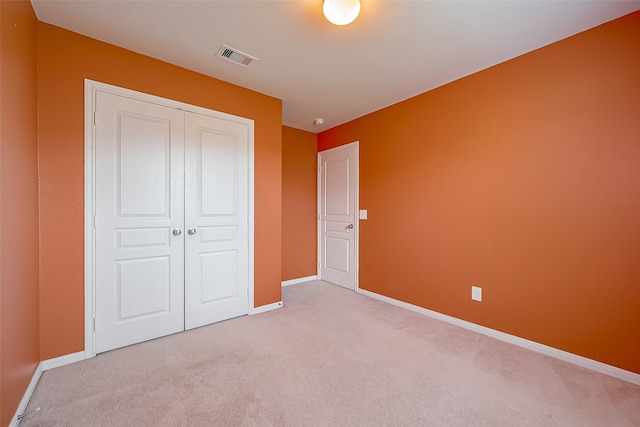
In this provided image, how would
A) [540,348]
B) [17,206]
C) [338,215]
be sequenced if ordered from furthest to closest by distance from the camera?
[338,215] → [540,348] → [17,206]

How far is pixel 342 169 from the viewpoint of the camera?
158 inches

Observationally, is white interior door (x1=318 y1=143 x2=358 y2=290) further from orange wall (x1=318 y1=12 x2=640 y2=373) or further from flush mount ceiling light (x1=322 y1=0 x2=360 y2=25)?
flush mount ceiling light (x1=322 y1=0 x2=360 y2=25)

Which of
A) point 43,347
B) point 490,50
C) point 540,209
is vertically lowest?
point 43,347

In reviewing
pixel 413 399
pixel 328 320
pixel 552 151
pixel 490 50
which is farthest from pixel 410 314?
pixel 490 50

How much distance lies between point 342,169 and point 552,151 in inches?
97.0

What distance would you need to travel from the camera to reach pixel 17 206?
1.46 m

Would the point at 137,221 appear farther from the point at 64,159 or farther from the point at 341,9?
the point at 341,9

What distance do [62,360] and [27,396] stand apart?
0.40m

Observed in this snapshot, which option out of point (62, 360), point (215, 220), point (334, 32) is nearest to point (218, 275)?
point (215, 220)

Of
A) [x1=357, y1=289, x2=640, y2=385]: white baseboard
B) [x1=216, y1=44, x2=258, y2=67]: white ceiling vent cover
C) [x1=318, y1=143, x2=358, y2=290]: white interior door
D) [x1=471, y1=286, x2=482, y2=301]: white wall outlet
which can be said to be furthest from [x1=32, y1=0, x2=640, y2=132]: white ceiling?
[x1=357, y1=289, x2=640, y2=385]: white baseboard

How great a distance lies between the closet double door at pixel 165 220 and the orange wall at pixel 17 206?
37cm

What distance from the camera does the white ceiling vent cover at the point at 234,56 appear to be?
2.19 m

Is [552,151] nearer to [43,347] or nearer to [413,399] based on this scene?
[413,399]

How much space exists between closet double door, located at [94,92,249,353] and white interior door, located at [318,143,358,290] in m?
1.60
